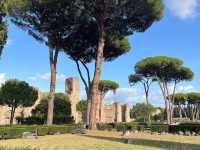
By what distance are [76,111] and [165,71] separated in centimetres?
1890

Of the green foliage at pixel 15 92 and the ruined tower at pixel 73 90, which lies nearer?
the green foliage at pixel 15 92

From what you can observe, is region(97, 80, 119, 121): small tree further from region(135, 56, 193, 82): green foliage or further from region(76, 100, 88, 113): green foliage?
region(135, 56, 193, 82): green foliage

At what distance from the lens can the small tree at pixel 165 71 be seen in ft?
133

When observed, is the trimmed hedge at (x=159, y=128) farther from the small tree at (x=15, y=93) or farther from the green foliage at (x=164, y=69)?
the green foliage at (x=164, y=69)

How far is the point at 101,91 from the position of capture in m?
56.1

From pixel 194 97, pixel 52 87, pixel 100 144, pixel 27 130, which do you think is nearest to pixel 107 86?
pixel 194 97

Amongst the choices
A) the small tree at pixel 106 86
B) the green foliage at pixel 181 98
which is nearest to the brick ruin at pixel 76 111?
the small tree at pixel 106 86

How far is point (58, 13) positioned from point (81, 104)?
1328 inches

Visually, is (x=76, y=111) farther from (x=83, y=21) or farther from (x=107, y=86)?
(x=83, y=21)

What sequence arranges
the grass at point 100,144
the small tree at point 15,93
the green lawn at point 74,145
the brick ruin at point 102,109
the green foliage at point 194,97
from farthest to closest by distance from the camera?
the green foliage at point 194,97, the brick ruin at point 102,109, the small tree at point 15,93, the grass at point 100,144, the green lawn at point 74,145

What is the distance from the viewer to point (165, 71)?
136ft

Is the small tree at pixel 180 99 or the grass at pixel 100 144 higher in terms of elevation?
the small tree at pixel 180 99

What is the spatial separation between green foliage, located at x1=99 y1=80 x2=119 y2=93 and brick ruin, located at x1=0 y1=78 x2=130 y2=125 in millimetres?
2648

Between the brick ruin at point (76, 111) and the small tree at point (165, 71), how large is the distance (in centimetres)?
991
